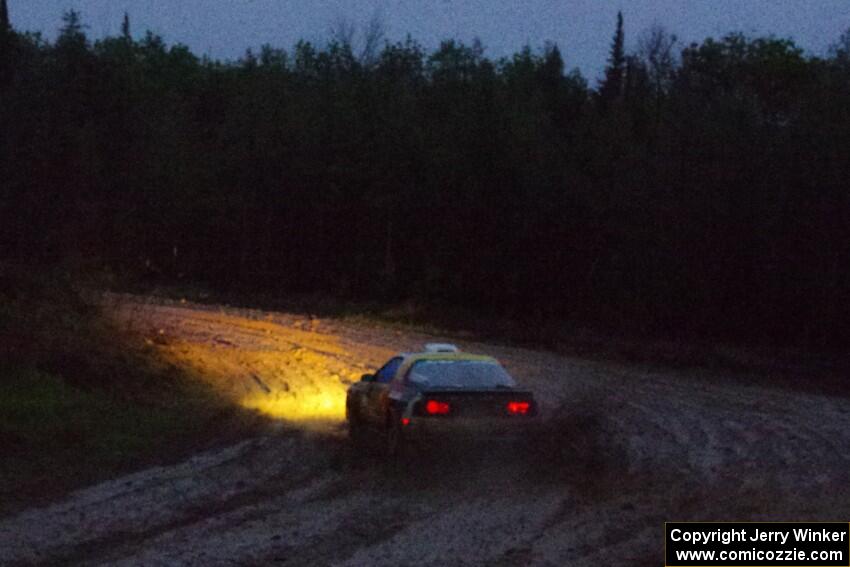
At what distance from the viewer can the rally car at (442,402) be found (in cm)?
1527

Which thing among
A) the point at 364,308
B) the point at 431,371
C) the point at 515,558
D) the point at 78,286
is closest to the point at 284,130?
the point at 364,308

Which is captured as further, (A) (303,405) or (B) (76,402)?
(A) (303,405)

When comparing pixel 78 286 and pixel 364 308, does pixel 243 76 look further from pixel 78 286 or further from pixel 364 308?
pixel 78 286

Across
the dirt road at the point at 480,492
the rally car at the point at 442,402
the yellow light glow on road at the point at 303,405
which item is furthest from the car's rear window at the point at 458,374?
the yellow light glow on road at the point at 303,405

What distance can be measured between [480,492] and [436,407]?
6.15 ft

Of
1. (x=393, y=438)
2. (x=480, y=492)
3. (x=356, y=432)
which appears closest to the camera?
(x=480, y=492)

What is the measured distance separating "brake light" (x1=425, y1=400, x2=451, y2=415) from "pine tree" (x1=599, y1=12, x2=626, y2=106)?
62.4 m

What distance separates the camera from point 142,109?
6362cm

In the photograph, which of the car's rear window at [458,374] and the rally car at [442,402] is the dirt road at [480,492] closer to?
the rally car at [442,402]

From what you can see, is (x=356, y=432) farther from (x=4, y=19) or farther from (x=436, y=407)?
(x=4, y=19)

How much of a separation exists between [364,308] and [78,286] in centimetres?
2093

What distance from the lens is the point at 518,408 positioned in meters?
15.5

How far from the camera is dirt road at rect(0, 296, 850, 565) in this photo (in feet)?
34.8

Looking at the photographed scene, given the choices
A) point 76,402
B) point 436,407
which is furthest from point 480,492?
point 76,402
